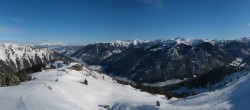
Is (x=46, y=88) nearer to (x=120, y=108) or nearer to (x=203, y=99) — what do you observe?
(x=120, y=108)

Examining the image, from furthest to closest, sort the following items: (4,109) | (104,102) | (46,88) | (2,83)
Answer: (2,83), (104,102), (46,88), (4,109)

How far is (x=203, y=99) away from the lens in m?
53.8

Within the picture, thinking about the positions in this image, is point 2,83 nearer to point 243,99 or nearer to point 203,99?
point 203,99

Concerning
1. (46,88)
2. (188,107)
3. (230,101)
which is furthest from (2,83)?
(230,101)

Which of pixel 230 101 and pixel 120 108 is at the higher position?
pixel 230 101

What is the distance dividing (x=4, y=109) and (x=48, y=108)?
715cm

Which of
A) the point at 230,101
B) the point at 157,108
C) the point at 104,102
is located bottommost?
the point at 104,102

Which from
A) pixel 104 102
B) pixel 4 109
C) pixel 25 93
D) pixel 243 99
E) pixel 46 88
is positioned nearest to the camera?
pixel 243 99

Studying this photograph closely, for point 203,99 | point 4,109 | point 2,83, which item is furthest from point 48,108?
point 2,83

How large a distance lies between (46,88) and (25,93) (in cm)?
955

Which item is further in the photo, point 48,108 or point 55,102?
point 55,102

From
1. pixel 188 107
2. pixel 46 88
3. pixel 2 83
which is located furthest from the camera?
pixel 2 83

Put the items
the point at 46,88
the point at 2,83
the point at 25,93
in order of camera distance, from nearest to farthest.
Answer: the point at 25,93, the point at 46,88, the point at 2,83

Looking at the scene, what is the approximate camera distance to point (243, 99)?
1709 inches
